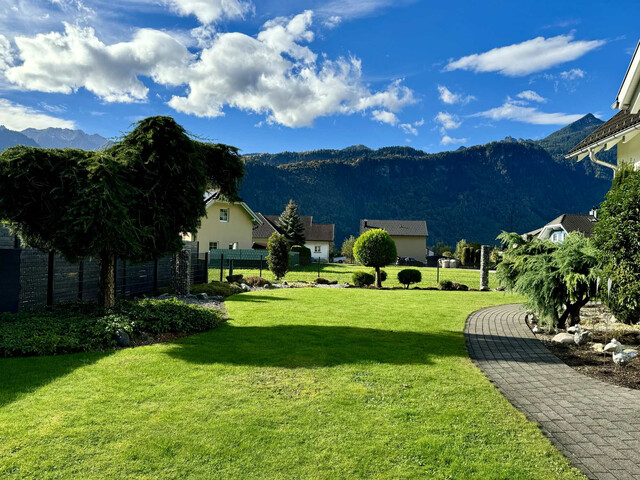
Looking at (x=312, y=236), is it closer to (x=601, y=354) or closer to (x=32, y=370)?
(x=601, y=354)

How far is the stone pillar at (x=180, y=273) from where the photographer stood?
15281mm

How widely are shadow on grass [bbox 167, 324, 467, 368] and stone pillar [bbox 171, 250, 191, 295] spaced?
6.53 meters

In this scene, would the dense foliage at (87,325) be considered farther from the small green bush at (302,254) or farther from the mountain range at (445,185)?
the mountain range at (445,185)

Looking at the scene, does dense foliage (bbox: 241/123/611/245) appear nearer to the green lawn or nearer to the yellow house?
the yellow house

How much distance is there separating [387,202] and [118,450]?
134 m

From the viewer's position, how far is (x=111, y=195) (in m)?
7.50

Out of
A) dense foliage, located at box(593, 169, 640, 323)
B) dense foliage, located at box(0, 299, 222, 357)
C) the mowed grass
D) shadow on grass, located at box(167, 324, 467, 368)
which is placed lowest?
shadow on grass, located at box(167, 324, 467, 368)

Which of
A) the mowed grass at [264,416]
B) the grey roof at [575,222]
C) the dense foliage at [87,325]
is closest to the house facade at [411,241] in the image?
the grey roof at [575,222]

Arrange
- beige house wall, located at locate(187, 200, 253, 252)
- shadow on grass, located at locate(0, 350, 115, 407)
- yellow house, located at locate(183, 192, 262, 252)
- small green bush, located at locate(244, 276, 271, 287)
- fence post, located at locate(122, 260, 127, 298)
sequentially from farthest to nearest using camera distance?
yellow house, located at locate(183, 192, 262, 252) < beige house wall, located at locate(187, 200, 253, 252) < small green bush, located at locate(244, 276, 271, 287) < fence post, located at locate(122, 260, 127, 298) < shadow on grass, located at locate(0, 350, 115, 407)

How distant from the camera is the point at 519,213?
122500 millimetres

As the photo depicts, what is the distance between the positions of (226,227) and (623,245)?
32334 mm

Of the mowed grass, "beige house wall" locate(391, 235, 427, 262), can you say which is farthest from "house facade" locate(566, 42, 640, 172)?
"beige house wall" locate(391, 235, 427, 262)

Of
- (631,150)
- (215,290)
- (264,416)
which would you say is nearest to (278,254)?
(215,290)

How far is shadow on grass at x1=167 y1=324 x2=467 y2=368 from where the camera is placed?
658cm
